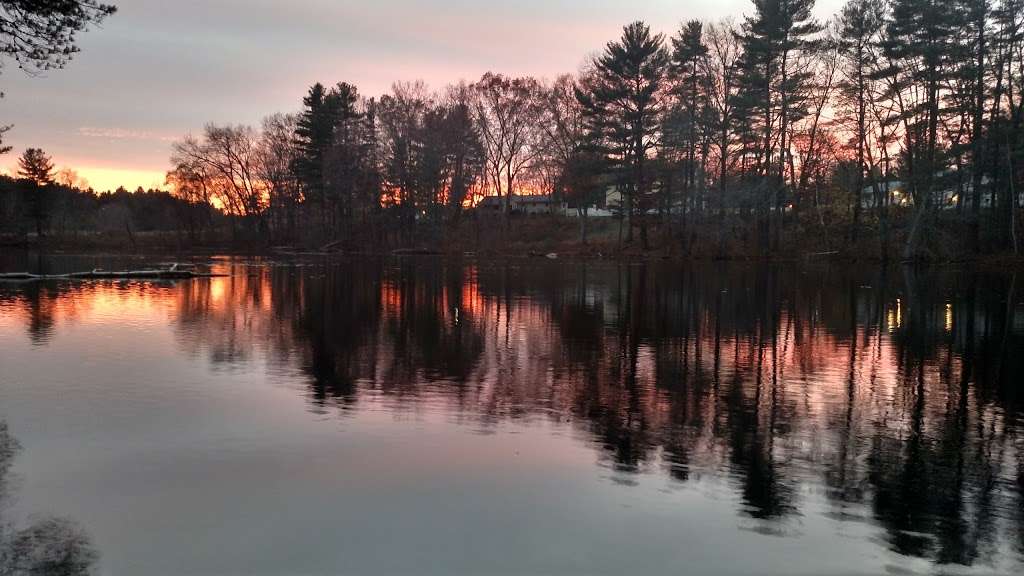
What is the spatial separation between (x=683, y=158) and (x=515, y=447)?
187 feet

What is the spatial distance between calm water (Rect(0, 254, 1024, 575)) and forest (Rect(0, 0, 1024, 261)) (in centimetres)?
3330

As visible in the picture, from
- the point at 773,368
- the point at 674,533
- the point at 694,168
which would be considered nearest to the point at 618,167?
the point at 694,168

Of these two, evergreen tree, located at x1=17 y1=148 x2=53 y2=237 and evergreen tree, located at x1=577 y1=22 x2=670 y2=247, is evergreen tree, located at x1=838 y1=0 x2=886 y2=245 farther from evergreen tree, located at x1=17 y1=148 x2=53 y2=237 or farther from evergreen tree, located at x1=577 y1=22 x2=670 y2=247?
evergreen tree, located at x1=17 y1=148 x2=53 y2=237

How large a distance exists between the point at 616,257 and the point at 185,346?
1859 inches

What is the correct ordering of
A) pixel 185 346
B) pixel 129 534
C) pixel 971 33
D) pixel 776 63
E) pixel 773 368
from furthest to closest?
1. pixel 776 63
2. pixel 971 33
3. pixel 185 346
4. pixel 773 368
5. pixel 129 534

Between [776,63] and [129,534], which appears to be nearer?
[129,534]

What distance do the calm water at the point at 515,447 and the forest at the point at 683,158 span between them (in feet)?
109

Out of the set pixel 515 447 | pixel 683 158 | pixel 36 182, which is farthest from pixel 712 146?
pixel 36 182

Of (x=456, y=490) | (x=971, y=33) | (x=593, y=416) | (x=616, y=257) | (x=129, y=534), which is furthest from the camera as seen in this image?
(x=616, y=257)

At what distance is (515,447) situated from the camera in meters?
8.77

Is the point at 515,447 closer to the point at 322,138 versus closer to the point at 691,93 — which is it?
the point at 691,93

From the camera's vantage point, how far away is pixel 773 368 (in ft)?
44.9

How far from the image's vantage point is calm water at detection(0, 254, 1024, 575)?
6.03 meters

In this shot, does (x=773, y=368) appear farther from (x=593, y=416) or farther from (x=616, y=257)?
(x=616, y=257)
